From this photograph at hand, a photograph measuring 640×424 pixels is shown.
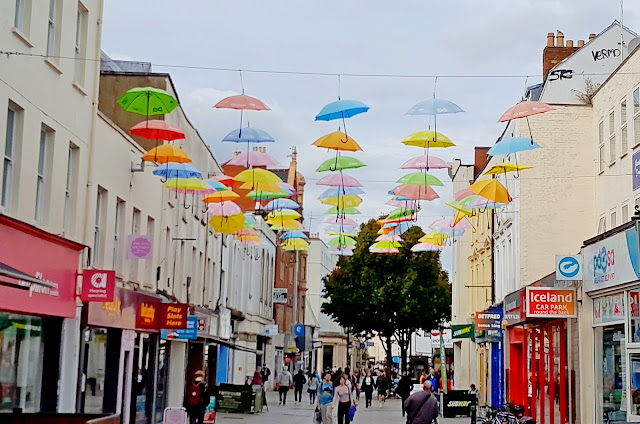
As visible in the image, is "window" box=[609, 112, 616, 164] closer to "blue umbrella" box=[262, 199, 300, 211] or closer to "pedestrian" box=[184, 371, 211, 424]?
"blue umbrella" box=[262, 199, 300, 211]

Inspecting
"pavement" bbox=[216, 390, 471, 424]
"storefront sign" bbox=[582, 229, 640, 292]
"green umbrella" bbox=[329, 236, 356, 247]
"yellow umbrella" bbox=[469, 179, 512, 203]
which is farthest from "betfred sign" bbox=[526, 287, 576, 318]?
"green umbrella" bbox=[329, 236, 356, 247]

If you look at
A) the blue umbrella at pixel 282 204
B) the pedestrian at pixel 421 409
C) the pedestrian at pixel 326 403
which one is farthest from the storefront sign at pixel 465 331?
the pedestrian at pixel 421 409

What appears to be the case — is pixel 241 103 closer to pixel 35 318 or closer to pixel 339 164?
pixel 339 164

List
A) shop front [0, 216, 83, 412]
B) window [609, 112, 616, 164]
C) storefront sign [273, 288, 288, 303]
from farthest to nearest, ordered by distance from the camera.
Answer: storefront sign [273, 288, 288, 303] → window [609, 112, 616, 164] → shop front [0, 216, 83, 412]

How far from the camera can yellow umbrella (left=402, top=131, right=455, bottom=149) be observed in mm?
20484

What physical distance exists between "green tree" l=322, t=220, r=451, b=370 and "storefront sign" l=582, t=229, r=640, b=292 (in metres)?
34.5

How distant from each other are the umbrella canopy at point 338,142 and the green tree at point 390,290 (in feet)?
125

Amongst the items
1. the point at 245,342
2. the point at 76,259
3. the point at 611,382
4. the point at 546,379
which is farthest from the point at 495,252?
the point at 76,259

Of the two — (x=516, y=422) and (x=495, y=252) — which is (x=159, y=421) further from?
(x=495, y=252)

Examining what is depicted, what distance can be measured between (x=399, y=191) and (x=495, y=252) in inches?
722

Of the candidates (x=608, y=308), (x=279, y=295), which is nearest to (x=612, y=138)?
(x=608, y=308)

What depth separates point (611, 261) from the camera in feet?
70.4

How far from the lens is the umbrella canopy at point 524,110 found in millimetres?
19000

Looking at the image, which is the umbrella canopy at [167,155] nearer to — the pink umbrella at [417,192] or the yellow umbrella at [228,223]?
the pink umbrella at [417,192]
